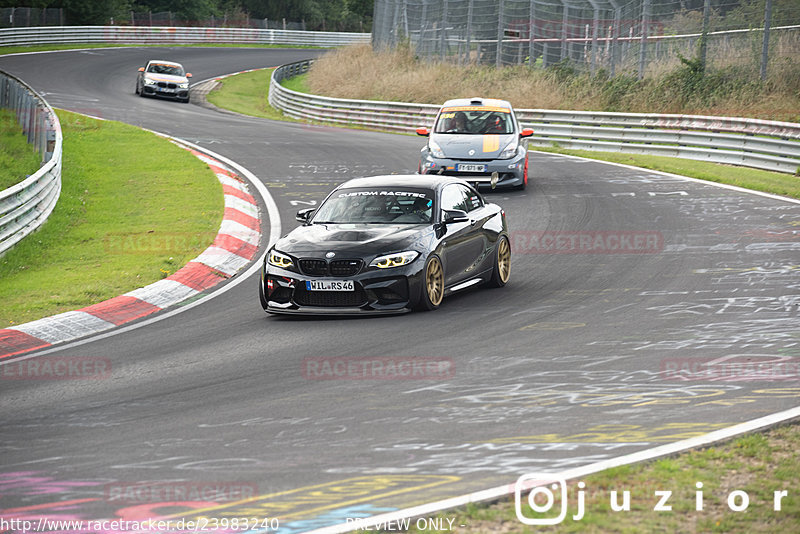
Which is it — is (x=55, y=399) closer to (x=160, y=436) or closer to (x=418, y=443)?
(x=160, y=436)

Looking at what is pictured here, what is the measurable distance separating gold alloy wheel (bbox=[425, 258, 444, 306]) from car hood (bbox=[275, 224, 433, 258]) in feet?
1.01

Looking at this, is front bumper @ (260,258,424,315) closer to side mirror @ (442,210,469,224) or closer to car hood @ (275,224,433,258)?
car hood @ (275,224,433,258)

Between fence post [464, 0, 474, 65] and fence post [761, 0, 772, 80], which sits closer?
fence post [761, 0, 772, 80]

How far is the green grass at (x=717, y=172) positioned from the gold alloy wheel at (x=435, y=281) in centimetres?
1036

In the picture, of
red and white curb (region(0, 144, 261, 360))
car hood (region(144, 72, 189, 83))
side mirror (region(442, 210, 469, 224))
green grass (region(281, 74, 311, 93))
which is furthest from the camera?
green grass (region(281, 74, 311, 93))

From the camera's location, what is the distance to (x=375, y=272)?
35.0ft

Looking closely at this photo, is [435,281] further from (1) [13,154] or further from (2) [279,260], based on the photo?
(1) [13,154]

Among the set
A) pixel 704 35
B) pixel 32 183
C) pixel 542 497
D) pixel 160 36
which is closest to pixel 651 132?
pixel 704 35

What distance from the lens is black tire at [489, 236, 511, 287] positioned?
40.9 ft

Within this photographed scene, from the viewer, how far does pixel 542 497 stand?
5398 mm

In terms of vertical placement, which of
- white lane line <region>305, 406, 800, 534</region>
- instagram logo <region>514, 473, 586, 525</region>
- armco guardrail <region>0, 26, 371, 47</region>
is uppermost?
armco guardrail <region>0, 26, 371, 47</region>

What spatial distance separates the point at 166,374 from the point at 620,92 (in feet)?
83.7

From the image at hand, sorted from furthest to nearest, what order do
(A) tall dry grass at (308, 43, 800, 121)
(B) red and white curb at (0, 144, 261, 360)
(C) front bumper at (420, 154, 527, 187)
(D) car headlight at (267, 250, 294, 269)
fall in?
(A) tall dry grass at (308, 43, 800, 121) → (C) front bumper at (420, 154, 527, 187) → (D) car headlight at (267, 250, 294, 269) → (B) red and white curb at (0, 144, 261, 360)

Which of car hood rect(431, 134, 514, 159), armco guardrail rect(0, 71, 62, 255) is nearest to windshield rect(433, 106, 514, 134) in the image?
car hood rect(431, 134, 514, 159)
